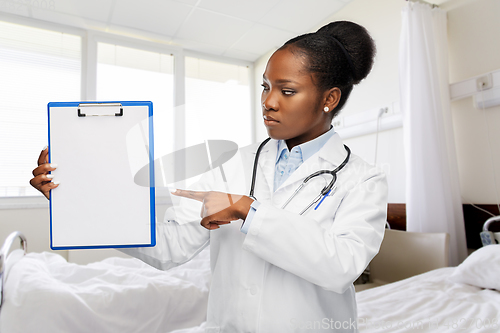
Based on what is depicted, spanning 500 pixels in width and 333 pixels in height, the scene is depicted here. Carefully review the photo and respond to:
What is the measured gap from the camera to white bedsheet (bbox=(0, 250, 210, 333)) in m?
1.12

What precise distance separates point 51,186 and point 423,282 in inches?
58.5

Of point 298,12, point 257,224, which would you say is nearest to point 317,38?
point 257,224

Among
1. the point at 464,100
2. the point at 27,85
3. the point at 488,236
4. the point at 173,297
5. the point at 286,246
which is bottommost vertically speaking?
the point at 173,297

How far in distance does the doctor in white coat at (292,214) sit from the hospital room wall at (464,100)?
1.01 metres

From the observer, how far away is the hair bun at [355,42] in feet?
1.86

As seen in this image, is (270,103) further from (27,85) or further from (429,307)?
(429,307)

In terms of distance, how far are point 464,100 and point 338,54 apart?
5.30ft

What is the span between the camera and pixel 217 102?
0.77m

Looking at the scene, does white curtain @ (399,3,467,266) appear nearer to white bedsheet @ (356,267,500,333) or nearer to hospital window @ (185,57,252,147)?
white bedsheet @ (356,267,500,333)

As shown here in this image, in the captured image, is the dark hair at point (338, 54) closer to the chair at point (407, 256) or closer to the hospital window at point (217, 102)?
the hospital window at point (217, 102)

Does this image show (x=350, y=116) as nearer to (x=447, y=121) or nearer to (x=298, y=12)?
(x=447, y=121)

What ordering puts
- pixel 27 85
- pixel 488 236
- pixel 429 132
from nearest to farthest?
pixel 27 85 < pixel 488 236 < pixel 429 132

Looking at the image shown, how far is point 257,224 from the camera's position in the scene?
0.48 m

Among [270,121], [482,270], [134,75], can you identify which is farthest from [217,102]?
[482,270]
